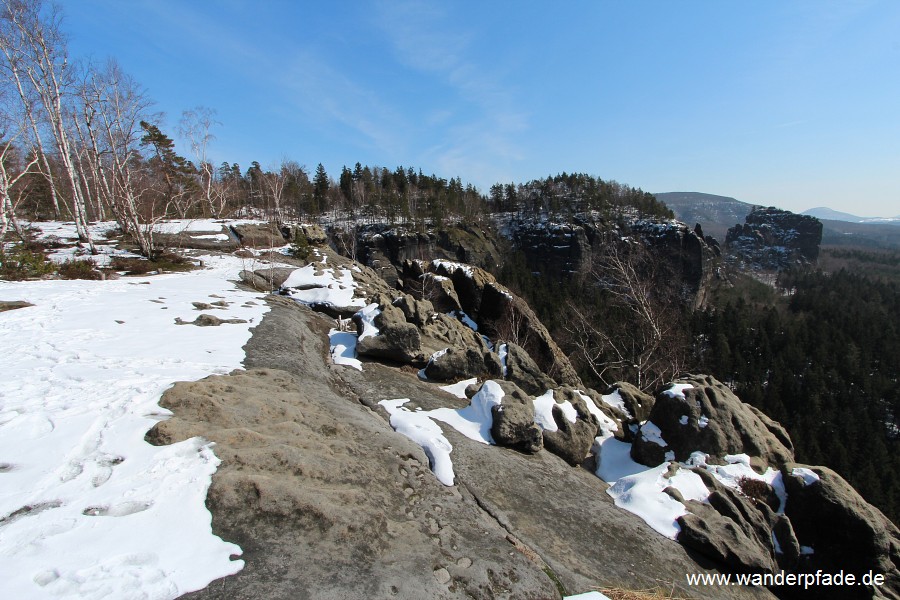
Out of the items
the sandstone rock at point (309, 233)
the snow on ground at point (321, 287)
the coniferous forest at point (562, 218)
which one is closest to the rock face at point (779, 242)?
the coniferous forest at point (562, 218)

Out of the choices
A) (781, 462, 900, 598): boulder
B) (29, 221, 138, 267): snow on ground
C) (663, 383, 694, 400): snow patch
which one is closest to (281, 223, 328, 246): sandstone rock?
(29, 221, 138, 267): snow on ground

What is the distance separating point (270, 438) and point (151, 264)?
19.7 m

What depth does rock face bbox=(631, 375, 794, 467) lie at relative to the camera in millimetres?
9484

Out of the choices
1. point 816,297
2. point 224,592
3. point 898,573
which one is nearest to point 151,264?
point 224,592

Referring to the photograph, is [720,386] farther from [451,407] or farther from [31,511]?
[31,511]

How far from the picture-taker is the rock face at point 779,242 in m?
147

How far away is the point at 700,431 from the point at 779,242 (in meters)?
200

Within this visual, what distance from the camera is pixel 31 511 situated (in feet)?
12.1

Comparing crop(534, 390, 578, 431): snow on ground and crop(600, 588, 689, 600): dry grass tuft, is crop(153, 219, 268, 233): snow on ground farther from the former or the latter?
crop(600, 588, 689, 600): dry grass tuft

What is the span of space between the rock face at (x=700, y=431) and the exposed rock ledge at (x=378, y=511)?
232 cm

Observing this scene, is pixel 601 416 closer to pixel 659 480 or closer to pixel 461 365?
pixel 659 480

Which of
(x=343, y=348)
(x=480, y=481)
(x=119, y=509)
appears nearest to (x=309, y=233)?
(x=343, y=348)

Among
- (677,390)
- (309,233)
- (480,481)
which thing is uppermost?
(309,233)

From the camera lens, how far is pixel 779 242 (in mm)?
155625
